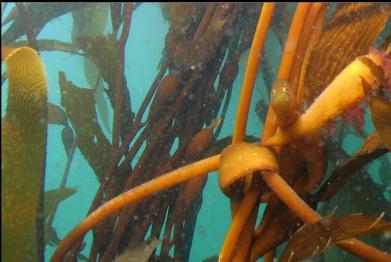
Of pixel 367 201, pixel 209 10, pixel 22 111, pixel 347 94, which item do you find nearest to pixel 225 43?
pixel 209 10

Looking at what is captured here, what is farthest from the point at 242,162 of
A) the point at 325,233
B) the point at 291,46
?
the point at 291,46

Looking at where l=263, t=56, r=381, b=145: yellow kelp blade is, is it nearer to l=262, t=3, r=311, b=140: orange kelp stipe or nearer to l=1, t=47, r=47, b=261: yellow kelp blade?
l=262, t=3, r=311, b=140: orange kelp stipe

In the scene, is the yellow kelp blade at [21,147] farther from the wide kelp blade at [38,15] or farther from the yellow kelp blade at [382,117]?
the wide kelp blade at [38,15]

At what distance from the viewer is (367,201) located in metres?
2.15

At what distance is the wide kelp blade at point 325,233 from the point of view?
3.76 feet

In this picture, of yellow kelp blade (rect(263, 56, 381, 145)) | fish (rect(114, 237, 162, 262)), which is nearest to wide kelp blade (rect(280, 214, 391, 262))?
yellow kelp blade (rect(263, 56, 381, 145))

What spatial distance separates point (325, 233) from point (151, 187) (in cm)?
52

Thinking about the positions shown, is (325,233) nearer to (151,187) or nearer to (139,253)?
(151,187)

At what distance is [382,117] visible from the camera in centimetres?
121

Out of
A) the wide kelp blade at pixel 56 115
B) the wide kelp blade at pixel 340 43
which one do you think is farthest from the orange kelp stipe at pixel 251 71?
the wide kelp blade at pixel 56 115

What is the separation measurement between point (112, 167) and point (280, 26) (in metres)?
1.60

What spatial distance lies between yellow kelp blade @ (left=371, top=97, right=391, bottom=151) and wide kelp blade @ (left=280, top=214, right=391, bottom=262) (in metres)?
0.26

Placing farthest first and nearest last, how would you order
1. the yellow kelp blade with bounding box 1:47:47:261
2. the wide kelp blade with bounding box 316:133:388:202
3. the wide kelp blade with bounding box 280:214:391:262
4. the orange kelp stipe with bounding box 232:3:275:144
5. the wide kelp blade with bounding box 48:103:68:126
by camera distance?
the wide kelp blade with bounding box 48:103:68:126, the wide kelp blade with bounding box 316:133:388:202, the orange kelp stipe with bounding box 232:3:275:144, the wide kelp blade with bounding box 280:214:391:262, the yellow kelp blade with bounding box 1:47:47:261

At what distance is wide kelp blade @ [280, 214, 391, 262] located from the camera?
115 cm
